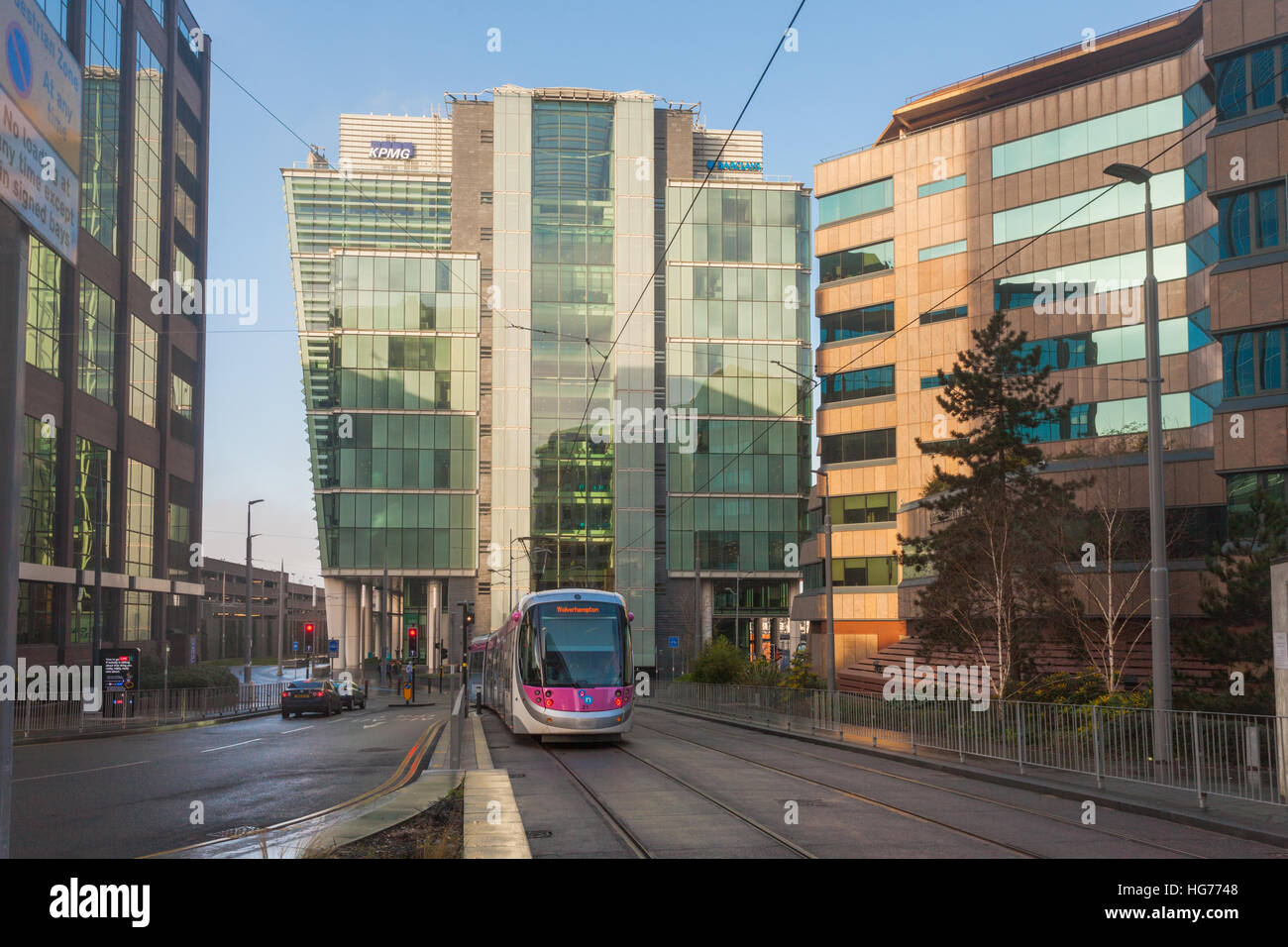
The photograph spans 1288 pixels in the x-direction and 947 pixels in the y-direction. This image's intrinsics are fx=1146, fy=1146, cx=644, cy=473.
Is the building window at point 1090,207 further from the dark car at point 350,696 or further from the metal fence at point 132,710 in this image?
the metal fence at point 132,710

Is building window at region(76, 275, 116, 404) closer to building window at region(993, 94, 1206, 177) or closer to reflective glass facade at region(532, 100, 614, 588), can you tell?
reflective glass facade at region(532, 100, 614, 588)

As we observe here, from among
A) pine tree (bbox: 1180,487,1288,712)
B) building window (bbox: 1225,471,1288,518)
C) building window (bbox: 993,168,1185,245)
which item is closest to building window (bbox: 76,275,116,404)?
building window (bbox: 993,168,1185,245)

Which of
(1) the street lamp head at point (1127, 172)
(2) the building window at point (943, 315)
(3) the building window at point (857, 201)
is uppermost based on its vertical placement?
(3) the building window at point (857, 201)

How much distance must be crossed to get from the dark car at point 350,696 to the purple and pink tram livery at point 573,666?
2706 centimetres

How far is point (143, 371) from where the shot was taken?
191 ft

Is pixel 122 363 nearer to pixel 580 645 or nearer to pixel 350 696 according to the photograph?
pixel 350 696

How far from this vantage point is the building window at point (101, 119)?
49719mm

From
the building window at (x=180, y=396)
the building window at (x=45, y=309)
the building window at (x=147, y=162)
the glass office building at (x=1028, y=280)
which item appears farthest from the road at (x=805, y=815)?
the building window at (x=180, y=396)

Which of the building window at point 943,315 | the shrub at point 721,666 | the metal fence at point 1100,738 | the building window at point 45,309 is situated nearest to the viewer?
the metal fence at point 1100,738

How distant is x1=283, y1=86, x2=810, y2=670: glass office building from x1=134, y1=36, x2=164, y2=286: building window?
2329 cm

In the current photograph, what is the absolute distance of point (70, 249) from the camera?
6.24m

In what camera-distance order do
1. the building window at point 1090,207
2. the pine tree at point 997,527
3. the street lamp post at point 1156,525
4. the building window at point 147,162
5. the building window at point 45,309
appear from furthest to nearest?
1. the building window at point 147,162
2. the building window at point 45,309
3. the building window at point 1090,207
4. the pine tree at point 997,527
5. the street lamp post at point 1156,525
